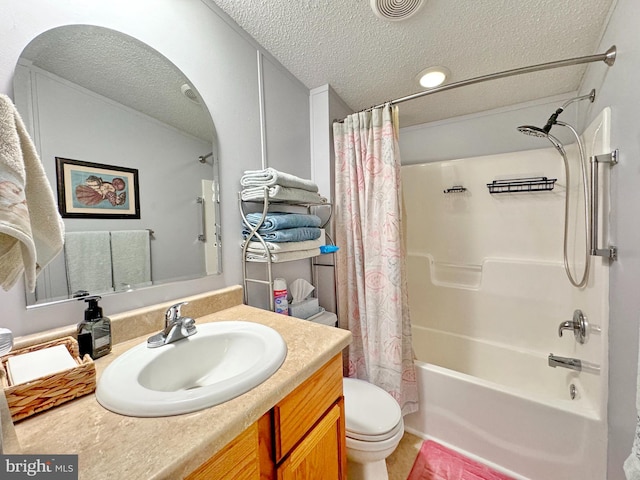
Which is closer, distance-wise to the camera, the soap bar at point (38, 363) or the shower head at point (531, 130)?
the soap bar at point (38, 363)

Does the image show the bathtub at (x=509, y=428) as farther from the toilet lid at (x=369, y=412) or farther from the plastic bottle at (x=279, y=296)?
the plastic bottle at (x=279, y=296)

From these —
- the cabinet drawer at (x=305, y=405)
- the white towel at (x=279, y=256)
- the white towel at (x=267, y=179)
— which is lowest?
the cabinet drawer at (x=305, y=405)

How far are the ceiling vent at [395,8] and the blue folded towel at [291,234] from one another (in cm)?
98

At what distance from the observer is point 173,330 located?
0.76m

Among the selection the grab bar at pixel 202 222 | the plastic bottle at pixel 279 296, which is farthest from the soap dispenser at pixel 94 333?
the plastic bottle at pixel 279 296

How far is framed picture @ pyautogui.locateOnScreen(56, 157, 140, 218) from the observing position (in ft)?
2.29

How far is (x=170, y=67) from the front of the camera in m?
0.94

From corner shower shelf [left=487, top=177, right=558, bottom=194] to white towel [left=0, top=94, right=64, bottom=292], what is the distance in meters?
2.33

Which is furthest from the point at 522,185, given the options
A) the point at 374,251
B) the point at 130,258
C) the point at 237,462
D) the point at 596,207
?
the point at 130,258

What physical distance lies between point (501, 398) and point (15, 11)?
2.21m

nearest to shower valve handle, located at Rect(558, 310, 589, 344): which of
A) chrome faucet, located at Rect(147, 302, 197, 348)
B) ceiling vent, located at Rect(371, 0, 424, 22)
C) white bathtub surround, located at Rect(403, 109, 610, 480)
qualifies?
white bathtub surround, located at Rect(403, 109, 610, 480)

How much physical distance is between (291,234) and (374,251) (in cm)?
57

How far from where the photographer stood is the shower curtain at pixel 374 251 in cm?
139

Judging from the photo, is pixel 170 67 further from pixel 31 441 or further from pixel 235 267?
pixel 31 441
